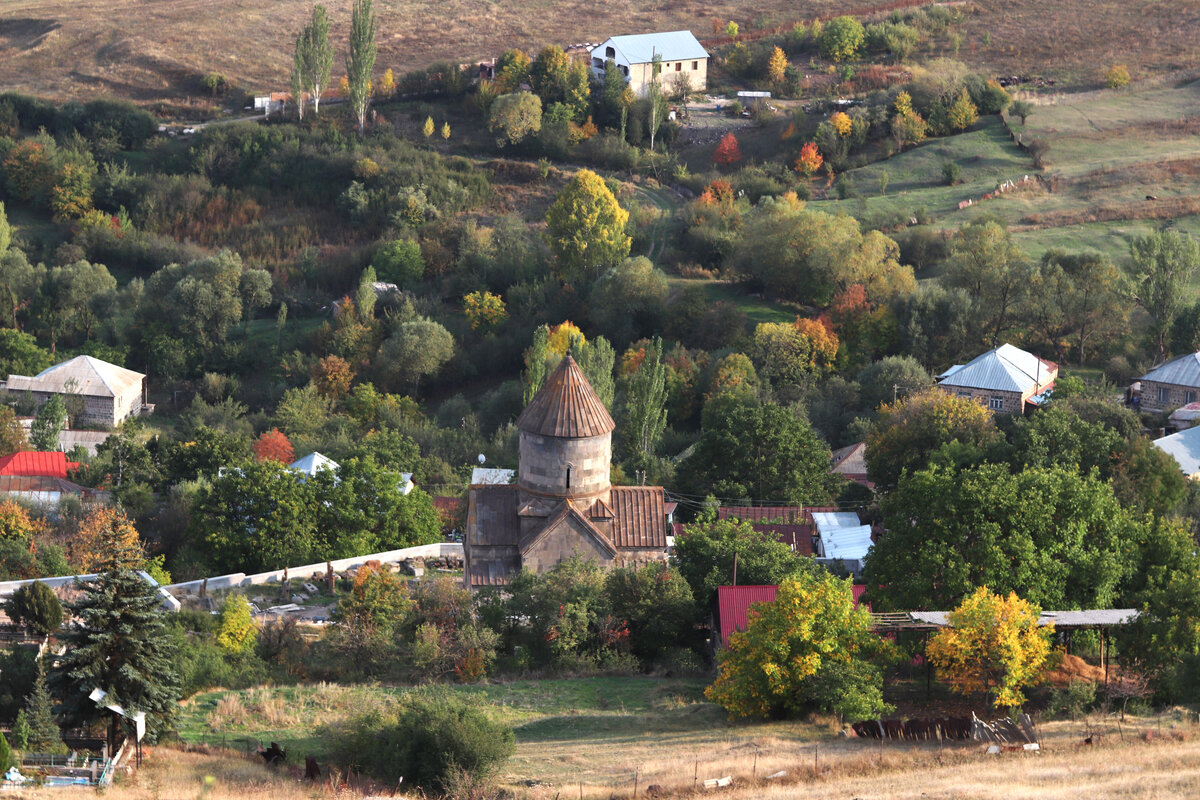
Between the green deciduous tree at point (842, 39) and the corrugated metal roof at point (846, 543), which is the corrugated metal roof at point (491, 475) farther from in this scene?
the green deciduous tree at point (842, 39)

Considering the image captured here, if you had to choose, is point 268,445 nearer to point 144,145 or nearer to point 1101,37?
point 144,145

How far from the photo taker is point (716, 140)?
99.4 metres

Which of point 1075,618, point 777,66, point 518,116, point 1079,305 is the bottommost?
point 1075,618

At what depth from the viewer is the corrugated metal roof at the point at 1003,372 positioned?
206ft

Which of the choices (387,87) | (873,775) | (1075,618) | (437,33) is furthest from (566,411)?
(437,33)

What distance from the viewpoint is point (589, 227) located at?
82500mm

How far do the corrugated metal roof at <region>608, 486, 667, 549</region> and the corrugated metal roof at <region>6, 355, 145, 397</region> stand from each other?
124 feet

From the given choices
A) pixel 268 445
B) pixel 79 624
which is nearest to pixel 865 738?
pixel 79 624

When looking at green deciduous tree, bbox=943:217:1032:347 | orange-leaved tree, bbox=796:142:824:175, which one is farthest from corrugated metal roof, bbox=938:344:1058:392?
orange-leaved tree, bbox=796:142:824:175

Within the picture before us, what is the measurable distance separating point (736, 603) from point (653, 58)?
6853cm

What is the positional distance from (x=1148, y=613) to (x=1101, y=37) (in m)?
84.4

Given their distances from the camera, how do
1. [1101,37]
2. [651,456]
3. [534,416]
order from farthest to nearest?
[1101,37], [651,456], [534,416]

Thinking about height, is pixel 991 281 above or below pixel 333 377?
above

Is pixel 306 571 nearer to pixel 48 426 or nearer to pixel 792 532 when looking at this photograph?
pixel 792 532
